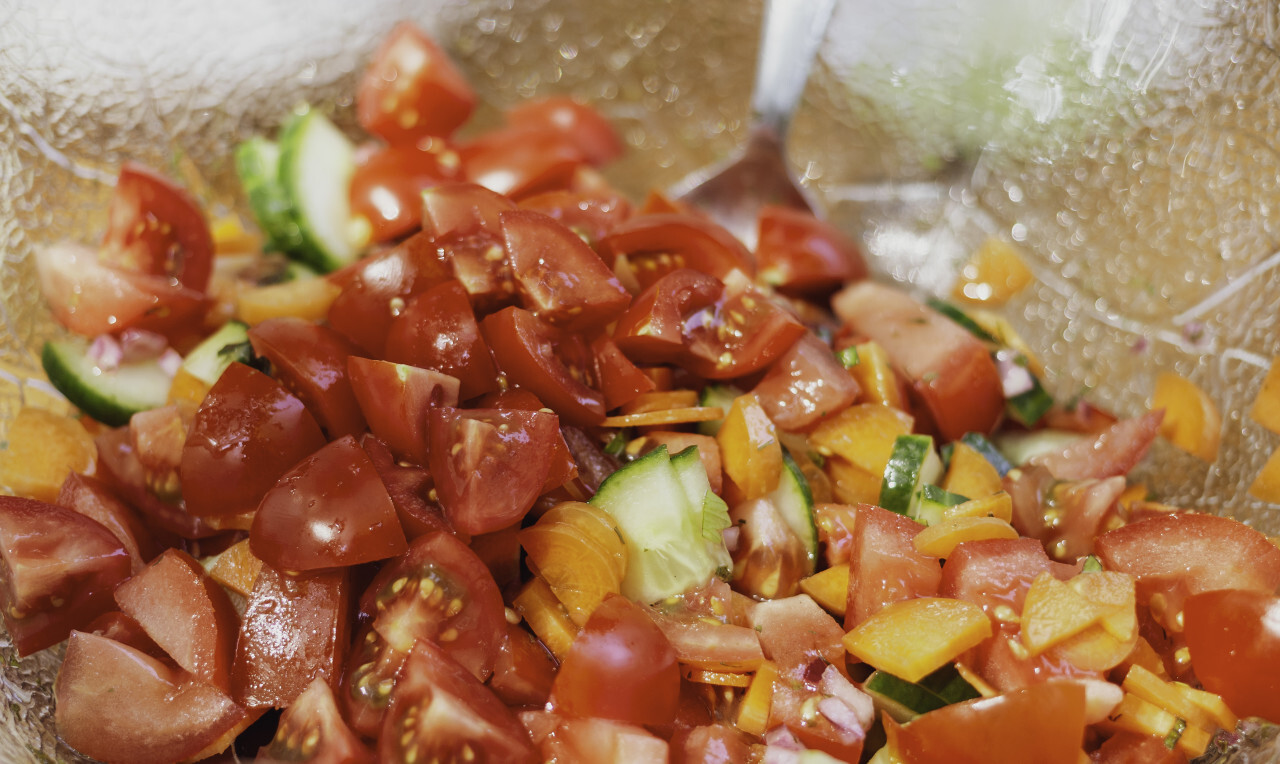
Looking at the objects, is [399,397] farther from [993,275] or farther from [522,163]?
[993,275]

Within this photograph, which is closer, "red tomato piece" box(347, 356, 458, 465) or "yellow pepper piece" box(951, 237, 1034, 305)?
"red tomato piece" box(347, 356, 458, 465)

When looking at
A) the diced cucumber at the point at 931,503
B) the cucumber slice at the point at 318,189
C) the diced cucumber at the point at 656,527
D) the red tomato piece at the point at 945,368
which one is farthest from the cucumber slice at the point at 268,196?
the diced cucumber at the point at 931,503

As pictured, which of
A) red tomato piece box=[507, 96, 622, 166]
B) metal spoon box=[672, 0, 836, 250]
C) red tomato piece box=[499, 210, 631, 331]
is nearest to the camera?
red tomato piece box=[499, 210, 631, 331]

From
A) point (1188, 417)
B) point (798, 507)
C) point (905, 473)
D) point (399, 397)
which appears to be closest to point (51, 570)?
point (399, 397)

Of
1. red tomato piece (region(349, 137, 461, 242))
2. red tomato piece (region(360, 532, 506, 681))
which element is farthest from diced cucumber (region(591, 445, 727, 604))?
red tomato piece (region(349, 137, 461, 242))

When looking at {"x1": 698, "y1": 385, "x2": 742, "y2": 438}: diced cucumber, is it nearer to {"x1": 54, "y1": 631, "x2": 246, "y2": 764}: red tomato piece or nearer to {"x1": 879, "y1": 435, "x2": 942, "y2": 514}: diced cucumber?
{"x1": 879, "y1": 435, "x2": 942, "y2": 514}: diced cucumber

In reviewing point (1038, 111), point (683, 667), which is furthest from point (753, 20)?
point (683, 667)
